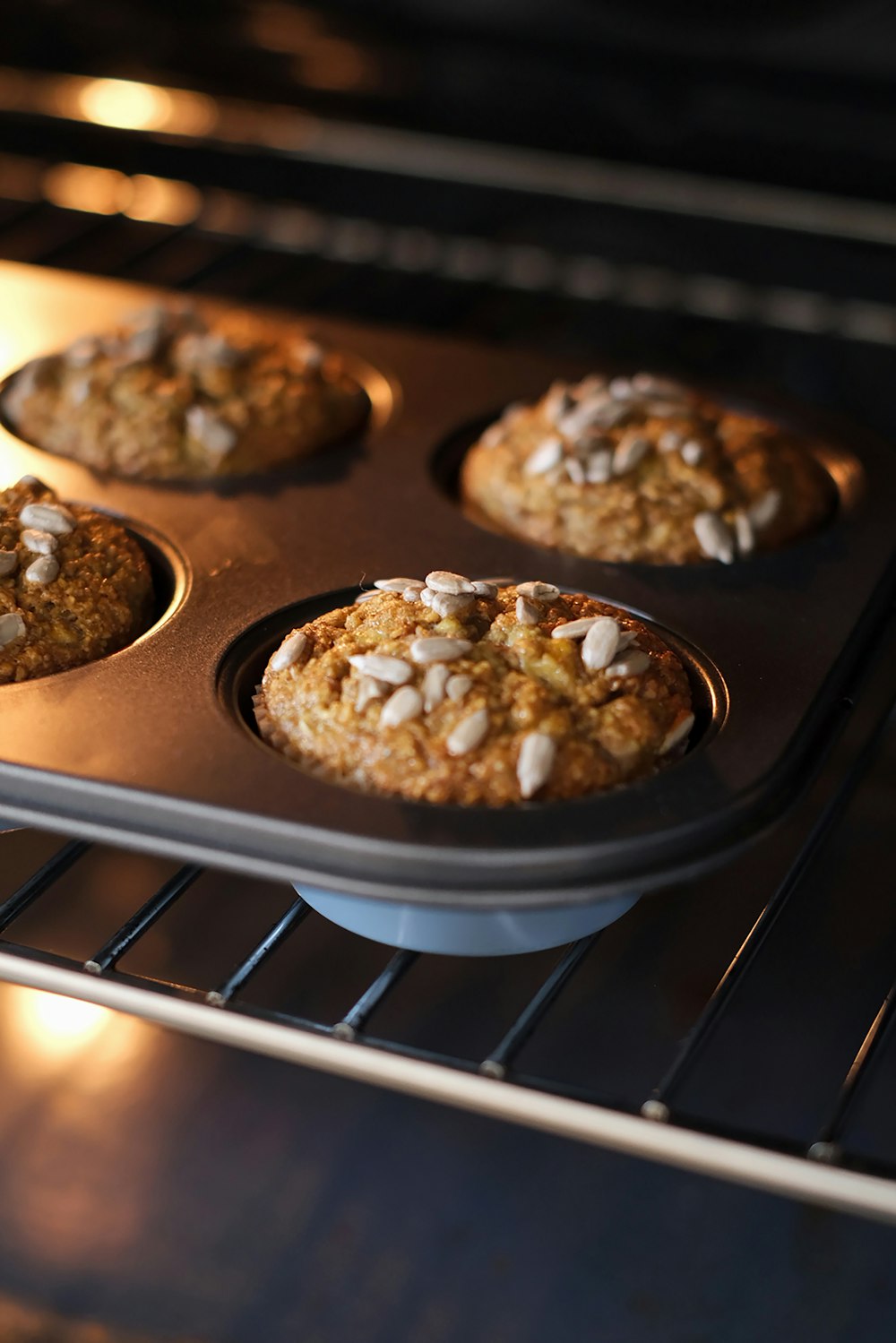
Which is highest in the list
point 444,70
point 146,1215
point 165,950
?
point 444,70

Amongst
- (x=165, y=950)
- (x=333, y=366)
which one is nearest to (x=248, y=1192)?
(x=165, y=950)

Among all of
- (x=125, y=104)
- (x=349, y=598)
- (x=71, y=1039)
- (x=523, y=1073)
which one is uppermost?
(x=125, y=104)

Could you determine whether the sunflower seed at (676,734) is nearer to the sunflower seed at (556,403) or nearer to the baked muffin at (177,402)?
the sunflower seed at (556,403)

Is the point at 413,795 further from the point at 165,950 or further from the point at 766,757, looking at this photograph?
the point at 165,950

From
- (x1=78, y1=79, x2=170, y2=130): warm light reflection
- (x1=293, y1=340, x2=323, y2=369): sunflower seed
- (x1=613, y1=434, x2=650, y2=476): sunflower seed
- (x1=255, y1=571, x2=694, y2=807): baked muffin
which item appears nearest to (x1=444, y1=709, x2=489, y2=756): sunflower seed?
(x1=255, y1=571, x2=694, y2=807): baked muffin

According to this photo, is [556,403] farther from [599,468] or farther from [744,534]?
[744,534]

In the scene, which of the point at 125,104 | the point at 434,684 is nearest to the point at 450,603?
the point at 434,684

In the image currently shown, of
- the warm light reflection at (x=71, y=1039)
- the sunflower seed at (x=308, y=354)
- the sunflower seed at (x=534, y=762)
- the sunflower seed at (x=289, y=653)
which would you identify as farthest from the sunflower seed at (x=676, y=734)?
the warm light reflection at (x=71, y=1039)
